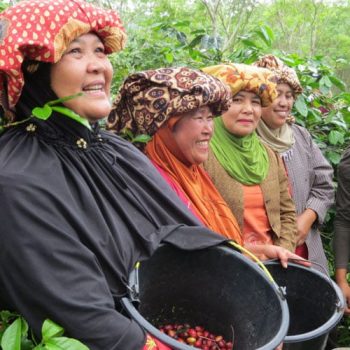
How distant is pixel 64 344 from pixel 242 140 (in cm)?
171

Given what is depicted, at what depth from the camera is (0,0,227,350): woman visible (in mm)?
1172

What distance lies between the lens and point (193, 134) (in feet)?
6.76

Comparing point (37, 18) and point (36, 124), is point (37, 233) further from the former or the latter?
point (37, 18)

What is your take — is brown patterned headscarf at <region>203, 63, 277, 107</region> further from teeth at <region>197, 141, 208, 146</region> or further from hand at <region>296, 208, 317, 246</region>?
hand at <region>296, 208, 317, 246</region>

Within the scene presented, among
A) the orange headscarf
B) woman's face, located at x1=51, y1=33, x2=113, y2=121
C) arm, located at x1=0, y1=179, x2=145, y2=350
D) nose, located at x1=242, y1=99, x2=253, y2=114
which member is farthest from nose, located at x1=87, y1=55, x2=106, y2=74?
nose, located at x1=242, y1=99, x2=253, y2=114

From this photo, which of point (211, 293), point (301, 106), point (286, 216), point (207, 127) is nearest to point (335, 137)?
point (301, 106)

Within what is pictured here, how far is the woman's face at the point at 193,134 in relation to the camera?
2.06 metres

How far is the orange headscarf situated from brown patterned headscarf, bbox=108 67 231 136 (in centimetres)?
8

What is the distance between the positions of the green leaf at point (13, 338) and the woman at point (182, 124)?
1.04 m

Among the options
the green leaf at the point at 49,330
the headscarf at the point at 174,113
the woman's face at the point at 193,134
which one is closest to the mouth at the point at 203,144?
the woman's face at the point at 193,134

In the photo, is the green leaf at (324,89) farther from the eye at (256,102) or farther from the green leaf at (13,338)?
the green leaf at (13,338)

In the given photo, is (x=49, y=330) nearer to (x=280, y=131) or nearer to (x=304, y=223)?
(x=304, y=223)

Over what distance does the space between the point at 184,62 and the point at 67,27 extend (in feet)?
7.76

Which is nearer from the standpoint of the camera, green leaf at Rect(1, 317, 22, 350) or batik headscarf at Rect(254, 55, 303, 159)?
green leaf at Rect(1, 317, 22, 350)
